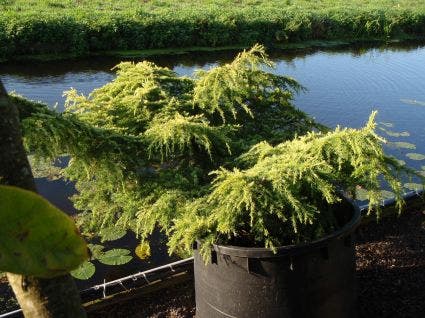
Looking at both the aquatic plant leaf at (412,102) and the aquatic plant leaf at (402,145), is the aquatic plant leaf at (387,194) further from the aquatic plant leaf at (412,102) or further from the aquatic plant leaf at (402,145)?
the aquatic plant leaf at (412,102)

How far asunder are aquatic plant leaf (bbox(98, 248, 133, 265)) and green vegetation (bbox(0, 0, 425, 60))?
9.12m

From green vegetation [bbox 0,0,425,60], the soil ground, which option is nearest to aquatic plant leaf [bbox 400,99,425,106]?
the soil ground

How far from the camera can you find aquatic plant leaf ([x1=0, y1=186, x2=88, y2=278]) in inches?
23.5

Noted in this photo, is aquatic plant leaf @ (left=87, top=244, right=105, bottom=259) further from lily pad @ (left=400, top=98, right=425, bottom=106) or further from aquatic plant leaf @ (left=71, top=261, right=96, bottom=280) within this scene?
lily pad @ (left=400, top=98, right=425, bottom=106)

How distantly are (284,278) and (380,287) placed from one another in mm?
1491

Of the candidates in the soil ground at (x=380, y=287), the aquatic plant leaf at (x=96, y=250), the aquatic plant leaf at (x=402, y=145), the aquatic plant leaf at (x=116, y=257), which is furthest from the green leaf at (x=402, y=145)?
the aquatic plant leaf at (x=96, y=250)

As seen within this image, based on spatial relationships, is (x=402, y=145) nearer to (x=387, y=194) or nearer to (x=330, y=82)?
(x=387, y=194)

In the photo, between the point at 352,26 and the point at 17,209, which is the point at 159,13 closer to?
the point at 352,26

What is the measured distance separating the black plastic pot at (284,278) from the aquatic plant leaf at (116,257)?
2007 millimetres

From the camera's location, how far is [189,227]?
2.69 meters

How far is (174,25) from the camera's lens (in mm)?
14859

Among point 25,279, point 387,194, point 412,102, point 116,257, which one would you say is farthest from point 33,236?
point 412,102

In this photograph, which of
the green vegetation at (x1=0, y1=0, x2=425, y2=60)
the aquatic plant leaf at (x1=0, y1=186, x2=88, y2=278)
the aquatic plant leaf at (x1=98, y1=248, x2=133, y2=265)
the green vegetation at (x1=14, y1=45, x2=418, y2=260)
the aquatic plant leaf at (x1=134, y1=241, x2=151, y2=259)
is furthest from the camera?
the green vegetation at (x1=0, y1=0, x2=425, y2=60)

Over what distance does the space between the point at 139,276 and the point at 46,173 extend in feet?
10.4
